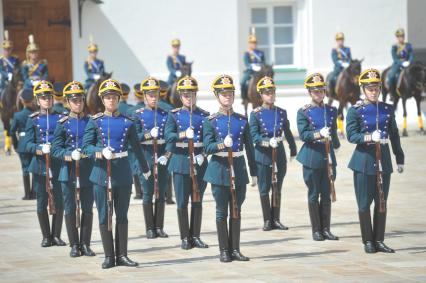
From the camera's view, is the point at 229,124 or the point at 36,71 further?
the point at 36,71

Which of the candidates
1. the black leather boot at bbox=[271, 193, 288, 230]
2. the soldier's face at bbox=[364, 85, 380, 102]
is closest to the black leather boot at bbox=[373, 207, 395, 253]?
the soldier's face at bbox=[364, 85, 380, 102]

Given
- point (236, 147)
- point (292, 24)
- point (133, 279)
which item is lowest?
point (133, 279)

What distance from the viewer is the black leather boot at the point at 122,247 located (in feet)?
39.2

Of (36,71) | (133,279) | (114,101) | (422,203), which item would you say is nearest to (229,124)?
(114,101)

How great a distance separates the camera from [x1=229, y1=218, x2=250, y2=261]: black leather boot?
1215cm

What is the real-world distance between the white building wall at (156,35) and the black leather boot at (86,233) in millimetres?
16263

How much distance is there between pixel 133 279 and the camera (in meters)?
11.3

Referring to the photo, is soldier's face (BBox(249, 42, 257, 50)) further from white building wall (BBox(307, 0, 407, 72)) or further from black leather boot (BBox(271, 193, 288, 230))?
black leather boot (BBox(271, 193, 288, 230))

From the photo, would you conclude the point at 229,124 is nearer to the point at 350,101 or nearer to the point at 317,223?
the point at 317,223

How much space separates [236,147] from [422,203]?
4.95 meters

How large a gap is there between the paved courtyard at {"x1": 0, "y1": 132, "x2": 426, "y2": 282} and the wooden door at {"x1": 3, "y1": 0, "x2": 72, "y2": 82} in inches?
458

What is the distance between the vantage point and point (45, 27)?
28.7 m

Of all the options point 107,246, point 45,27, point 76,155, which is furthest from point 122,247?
point 45,27

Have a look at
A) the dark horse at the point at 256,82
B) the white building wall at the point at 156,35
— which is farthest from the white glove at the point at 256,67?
the white building wall at the point at 156,35
